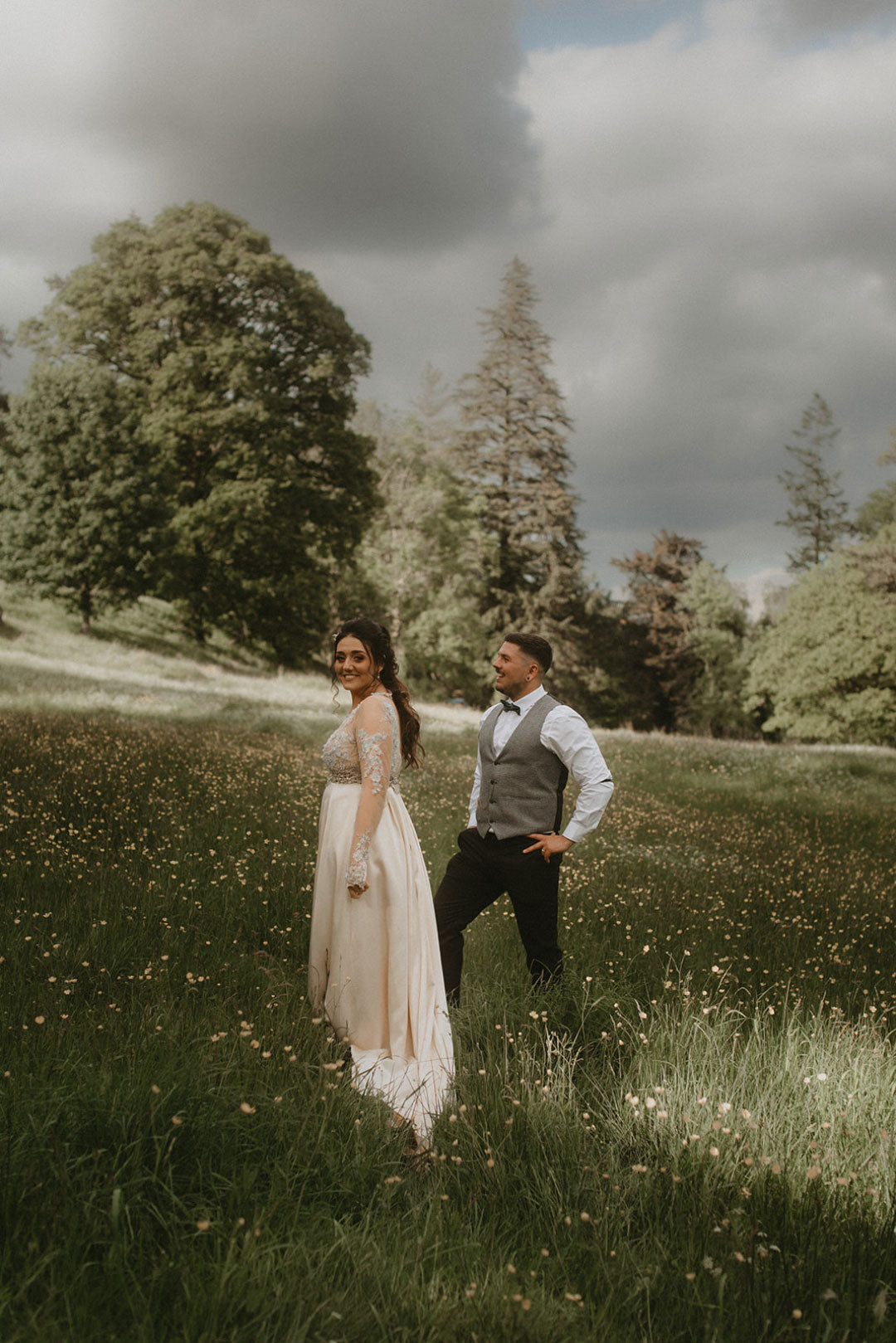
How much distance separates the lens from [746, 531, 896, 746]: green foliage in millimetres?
39438

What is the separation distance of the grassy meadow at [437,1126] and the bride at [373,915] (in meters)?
0.18

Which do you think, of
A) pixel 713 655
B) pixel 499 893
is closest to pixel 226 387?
pixel 499 893

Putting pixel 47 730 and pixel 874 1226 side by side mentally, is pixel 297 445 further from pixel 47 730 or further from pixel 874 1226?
pixel 874 1226

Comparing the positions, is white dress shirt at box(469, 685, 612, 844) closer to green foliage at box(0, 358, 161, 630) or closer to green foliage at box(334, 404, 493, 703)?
green foliage at box(0, 358, 161, 630)

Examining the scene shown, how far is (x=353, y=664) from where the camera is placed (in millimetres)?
4430

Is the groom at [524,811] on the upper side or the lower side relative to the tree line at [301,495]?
lower

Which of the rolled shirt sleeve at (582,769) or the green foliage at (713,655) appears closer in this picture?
the rolled shirt sleeve at (582,769)

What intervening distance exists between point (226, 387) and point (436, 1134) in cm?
3025

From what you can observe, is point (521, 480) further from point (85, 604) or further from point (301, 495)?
point (85, 604)

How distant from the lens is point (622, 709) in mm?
50906

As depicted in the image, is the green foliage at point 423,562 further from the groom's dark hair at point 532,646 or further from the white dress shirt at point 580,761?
the white dress shirt at point 580,761

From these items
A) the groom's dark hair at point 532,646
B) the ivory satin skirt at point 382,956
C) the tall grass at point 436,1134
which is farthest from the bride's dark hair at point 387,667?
the tall grass at point 436,1134

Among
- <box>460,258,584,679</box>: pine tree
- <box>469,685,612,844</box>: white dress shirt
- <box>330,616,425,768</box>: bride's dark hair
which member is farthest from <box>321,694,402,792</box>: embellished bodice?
<box>460,258,584,679</box>: pine tree

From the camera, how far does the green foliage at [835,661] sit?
39438 mm
